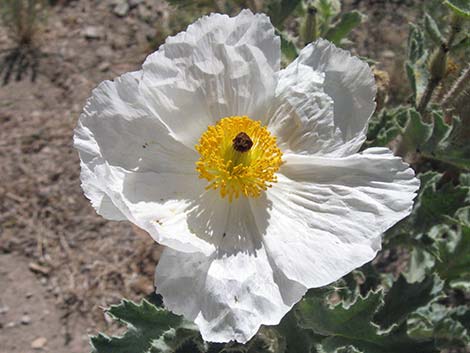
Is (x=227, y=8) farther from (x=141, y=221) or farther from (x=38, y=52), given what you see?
(x=38, y=52)

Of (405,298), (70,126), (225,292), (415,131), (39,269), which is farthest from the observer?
(70,126)

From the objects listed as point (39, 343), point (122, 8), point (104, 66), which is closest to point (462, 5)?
point (39, 343)

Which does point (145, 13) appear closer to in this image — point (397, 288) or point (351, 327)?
point (397, 288)

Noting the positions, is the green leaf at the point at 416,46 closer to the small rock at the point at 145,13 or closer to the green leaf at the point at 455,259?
the green leaf at the point at 455,259

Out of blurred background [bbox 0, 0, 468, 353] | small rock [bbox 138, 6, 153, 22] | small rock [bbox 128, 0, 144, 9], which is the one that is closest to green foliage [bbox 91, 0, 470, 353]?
blurred background [bbox 0, 0, 468, 353]

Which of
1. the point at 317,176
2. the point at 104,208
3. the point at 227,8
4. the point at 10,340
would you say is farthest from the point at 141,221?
the point at 10,340

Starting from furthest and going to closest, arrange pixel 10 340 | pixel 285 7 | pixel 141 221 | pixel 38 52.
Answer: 1. pixel 38 52
2. pixel 10 340
3. pixel 285 7
4. pixel 141 221
